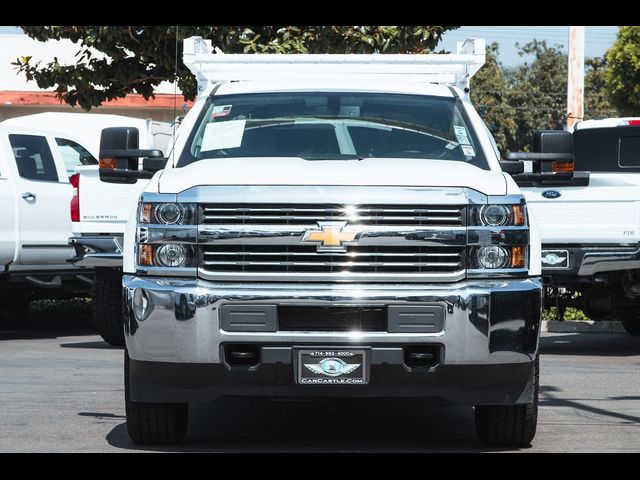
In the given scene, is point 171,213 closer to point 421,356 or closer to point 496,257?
point 421,356

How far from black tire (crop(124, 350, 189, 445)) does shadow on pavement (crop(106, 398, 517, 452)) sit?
9cm

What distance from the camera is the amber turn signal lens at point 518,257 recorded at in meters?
7.34

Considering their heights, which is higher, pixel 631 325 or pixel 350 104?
pixel 350 104

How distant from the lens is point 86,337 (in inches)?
603

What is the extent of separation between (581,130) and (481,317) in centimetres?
821

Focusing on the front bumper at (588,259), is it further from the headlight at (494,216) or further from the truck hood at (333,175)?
the headlight at (494,216)

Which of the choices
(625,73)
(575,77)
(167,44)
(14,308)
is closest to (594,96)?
(625,73)

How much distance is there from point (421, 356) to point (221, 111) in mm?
2324

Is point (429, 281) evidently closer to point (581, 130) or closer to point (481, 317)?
point (481, 317)

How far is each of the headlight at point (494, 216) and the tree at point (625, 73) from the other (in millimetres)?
22107

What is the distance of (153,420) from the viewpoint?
7777 millimetres
